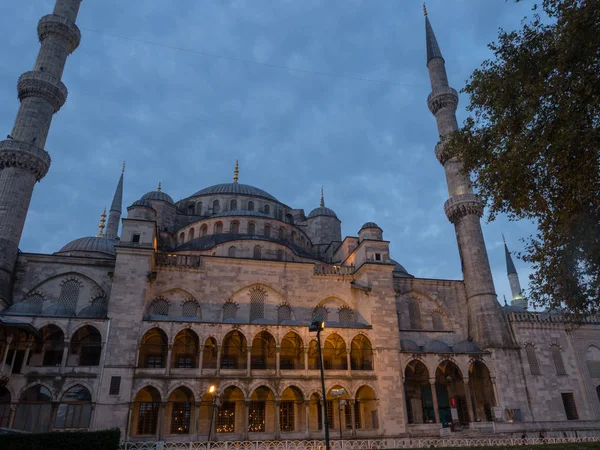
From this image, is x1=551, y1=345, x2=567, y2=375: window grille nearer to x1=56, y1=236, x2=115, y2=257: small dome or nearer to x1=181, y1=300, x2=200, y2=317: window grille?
x1=181, y1=300, x2=200, y2=317: window grille

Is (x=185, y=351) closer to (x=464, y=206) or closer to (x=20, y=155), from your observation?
(x=20, y=155)

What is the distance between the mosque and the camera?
72.0 feet

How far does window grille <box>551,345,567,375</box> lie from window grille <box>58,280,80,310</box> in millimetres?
30537

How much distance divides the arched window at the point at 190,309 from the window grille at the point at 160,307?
2.93 ft

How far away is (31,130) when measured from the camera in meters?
27.0

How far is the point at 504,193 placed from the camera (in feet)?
45.8

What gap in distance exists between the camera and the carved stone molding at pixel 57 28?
30203mm

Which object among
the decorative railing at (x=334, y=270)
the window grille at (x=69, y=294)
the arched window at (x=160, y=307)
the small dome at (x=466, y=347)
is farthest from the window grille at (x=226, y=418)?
the small dome at (x=466, y=347)

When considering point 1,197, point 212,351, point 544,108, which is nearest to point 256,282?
point 212,351

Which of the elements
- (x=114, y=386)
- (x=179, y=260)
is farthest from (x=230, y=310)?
(x=114, y=386)

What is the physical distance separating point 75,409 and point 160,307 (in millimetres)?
6529

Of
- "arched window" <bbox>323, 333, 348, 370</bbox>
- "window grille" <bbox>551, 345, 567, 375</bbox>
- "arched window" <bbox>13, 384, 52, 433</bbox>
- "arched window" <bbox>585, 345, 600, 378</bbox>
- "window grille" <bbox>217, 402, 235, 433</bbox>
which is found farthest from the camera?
Answer: "arched window" <bbox>585, 345, 600, 378</bbox>

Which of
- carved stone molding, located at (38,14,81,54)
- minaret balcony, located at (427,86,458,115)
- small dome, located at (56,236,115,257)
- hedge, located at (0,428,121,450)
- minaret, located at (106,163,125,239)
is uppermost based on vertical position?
carved stone molding, located at (38,14,81,54)

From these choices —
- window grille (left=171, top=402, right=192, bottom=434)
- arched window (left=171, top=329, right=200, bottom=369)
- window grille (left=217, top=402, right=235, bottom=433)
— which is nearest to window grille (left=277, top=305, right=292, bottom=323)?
arched window (left=171, top=329, right=200, bottom=369)
